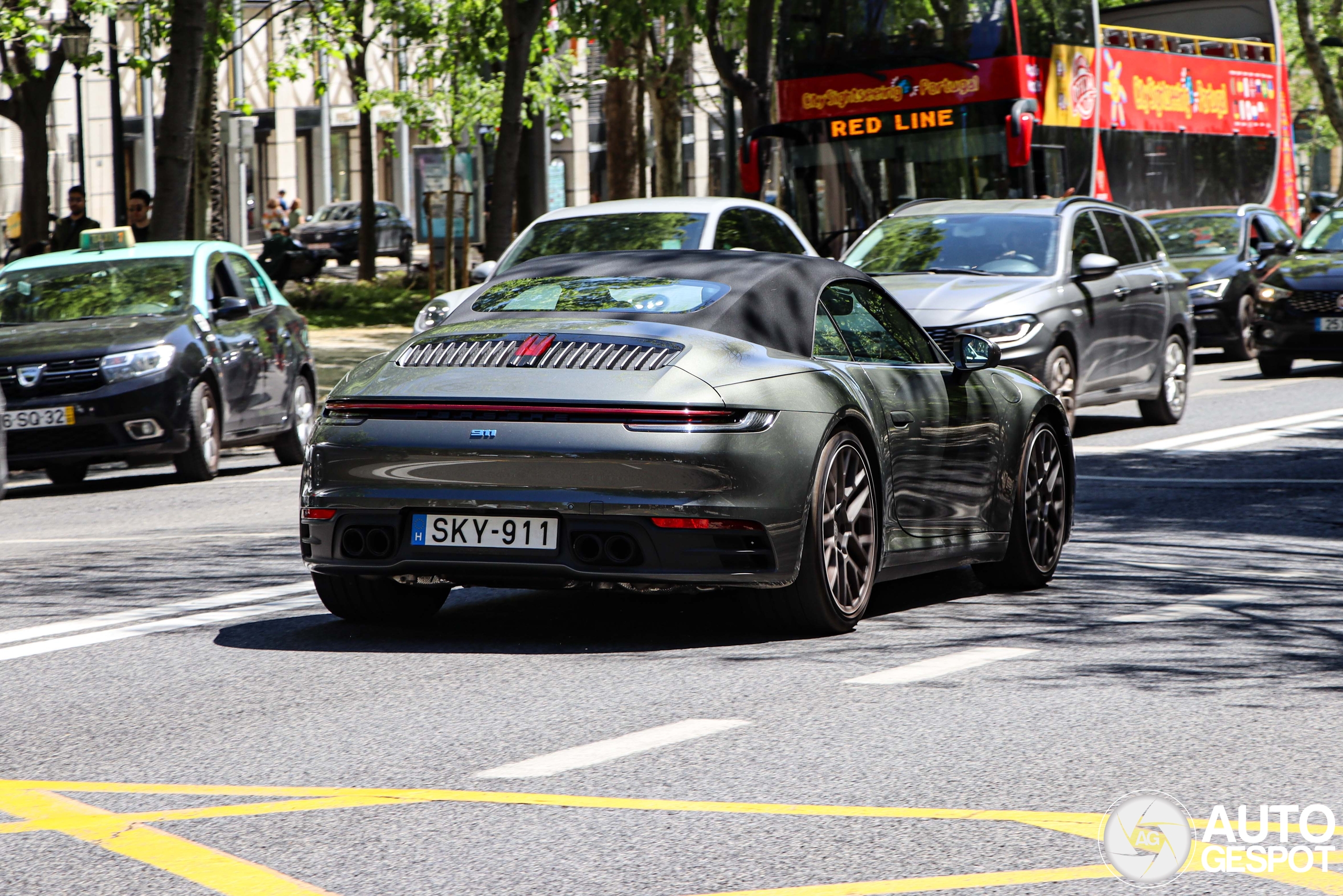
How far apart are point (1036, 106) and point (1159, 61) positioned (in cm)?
636

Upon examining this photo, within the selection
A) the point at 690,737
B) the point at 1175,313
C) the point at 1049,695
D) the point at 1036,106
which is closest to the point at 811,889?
the point at 690,737

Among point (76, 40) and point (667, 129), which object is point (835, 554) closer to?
point (76, 40)

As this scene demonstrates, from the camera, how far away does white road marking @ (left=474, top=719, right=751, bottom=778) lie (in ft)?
17.5

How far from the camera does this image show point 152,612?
8227 mm

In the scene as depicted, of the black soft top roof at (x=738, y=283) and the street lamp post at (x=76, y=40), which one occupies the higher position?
the street lamp post at (x=76, y=40)

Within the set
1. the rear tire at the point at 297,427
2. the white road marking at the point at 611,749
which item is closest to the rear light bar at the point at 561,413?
the white road marking at the point at 611,749

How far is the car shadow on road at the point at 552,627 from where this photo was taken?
288 inches

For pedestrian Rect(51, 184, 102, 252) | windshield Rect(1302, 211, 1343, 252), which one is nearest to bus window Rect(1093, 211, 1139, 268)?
windshield Rect(1302, 211, 1343, 252)

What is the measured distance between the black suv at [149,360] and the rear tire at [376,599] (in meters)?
6.52

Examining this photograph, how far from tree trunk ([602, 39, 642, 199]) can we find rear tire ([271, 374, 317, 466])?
19189 millimetres

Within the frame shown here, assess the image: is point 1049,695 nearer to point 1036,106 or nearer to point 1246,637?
point 1246,637

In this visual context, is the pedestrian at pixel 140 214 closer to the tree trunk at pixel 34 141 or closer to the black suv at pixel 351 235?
the tree trunk at pixel 34 141

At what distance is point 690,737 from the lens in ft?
18.8

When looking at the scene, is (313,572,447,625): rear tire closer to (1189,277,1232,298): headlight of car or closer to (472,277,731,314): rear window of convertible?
(472,277,731,314): rear window of convertible
